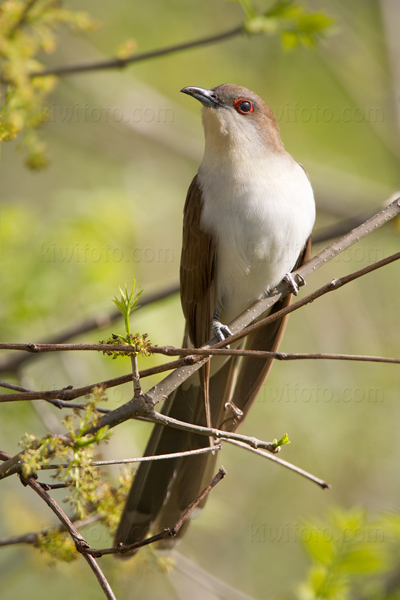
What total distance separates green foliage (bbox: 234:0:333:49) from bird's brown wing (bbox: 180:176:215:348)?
44.3 inches

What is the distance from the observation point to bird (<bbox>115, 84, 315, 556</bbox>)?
421 centimetres

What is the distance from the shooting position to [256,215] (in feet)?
13.8

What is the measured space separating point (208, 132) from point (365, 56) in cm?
321

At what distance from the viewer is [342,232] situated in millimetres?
4223

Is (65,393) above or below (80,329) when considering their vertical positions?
above

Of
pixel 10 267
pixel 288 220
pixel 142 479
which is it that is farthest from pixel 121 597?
pixel 288 220

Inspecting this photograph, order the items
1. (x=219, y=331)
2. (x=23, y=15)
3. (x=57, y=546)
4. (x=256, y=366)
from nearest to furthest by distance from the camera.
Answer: (x=57, y=546) → (x=23, y=15) → (x=219, y=331) → (x=256, y=366)

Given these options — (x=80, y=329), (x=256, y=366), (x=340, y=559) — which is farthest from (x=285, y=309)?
(x=80, y=329)

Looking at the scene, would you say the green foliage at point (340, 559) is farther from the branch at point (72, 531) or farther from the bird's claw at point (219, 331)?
the branch at point (72, 531)

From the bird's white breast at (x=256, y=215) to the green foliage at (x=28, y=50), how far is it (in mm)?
1198

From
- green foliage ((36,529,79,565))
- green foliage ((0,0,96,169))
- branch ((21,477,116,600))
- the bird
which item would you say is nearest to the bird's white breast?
the bird

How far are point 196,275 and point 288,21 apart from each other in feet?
5.86

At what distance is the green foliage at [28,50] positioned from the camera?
339cm

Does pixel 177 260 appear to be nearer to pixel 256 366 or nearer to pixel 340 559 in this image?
pixel 256 366
